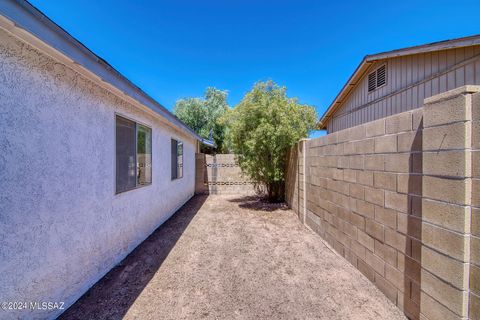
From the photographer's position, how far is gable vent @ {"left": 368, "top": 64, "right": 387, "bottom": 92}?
6.99 metres

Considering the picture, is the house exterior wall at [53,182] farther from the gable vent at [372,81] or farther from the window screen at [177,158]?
the gable vent at [372,81]

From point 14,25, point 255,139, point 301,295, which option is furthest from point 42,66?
point 255,139

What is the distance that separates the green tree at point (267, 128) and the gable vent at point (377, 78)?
81.3 inches

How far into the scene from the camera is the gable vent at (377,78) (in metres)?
6.99

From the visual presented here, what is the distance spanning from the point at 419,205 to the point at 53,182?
3681 mm

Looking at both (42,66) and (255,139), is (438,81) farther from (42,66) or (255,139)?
(42,66)

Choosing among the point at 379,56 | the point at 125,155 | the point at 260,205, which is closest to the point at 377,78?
the point at 379,56

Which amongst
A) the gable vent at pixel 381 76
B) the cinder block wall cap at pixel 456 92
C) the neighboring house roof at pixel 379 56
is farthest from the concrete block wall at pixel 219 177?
the cinder block wall cap at pixel 456 92

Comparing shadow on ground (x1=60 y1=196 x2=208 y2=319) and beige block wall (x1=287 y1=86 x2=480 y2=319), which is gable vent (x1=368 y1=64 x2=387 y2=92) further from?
shadow on ground (x1=60 y1=196 x2=208 y2=319)

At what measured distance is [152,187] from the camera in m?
5.07

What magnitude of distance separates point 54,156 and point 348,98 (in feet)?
32.4

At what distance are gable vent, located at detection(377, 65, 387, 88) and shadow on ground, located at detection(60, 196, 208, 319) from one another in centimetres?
752

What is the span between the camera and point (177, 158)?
7.54 meters

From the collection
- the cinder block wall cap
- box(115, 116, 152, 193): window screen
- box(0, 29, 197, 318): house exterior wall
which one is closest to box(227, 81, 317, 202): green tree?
box(115, 116, 152, 193): window screen
